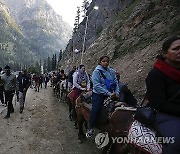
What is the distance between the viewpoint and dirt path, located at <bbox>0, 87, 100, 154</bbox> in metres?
7.88

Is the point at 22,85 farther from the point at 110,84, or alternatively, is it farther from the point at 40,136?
the point at 110,84

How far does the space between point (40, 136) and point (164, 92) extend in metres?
6.48

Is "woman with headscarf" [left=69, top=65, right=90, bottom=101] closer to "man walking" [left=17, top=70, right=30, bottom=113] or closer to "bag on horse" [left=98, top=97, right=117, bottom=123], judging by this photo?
"bag on horse" [left=98, top=97, right=117, bottom=123]

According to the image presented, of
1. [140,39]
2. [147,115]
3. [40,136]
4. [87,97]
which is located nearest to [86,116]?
[87,97]

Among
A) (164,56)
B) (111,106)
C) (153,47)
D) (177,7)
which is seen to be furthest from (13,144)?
(177,7)

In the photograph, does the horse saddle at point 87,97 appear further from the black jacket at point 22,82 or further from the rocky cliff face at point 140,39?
the black jacket at point 22,82

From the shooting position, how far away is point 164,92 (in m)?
3.44

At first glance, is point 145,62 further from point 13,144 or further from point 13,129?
point 13,144

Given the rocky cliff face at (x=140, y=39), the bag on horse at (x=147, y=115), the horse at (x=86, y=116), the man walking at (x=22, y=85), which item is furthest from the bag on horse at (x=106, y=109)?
the man walking at (x=22, y=85)

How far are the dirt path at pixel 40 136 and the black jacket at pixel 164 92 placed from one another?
4.71 metres

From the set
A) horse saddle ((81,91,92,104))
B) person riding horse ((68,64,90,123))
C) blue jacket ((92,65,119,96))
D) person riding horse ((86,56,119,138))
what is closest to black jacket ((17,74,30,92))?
person riding horse ((68,64,90,123))

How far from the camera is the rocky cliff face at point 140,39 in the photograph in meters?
18.0

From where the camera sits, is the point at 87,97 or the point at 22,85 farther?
the point at 22,85

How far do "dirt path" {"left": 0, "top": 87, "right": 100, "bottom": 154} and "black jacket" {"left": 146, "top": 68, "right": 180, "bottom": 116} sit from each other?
4.71m
